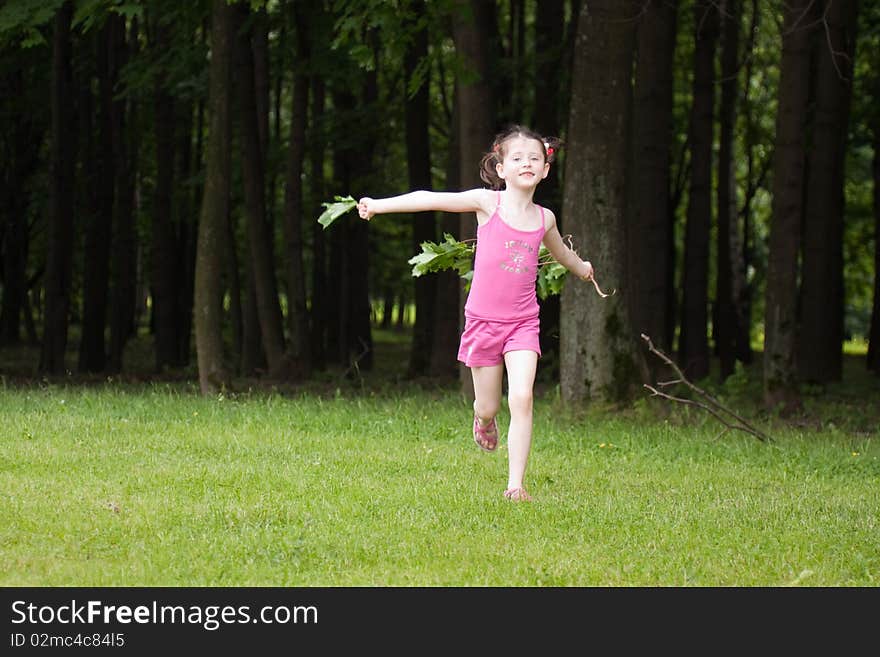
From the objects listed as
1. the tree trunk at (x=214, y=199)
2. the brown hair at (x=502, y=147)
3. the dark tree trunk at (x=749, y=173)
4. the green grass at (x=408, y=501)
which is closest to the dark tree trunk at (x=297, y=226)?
the tree trunk at (x=214, y=199)

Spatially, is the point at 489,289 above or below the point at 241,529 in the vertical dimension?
above

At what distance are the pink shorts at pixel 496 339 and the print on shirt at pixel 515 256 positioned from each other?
1.15ft

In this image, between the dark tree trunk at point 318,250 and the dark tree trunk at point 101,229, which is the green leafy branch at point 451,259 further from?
the dark tree trunk at point 101,229

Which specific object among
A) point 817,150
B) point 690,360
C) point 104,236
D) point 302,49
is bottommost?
point 690,360

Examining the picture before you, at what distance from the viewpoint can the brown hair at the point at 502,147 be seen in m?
7.79

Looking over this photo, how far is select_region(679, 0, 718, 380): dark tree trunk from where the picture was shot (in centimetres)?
2141

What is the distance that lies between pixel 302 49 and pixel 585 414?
1000cm

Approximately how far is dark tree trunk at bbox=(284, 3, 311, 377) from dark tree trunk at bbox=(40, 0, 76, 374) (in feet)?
12.9

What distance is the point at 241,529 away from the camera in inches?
276

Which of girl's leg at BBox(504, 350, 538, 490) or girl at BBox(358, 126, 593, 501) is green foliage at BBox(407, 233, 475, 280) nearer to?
girl at BBox(358, 126, 593, 501)

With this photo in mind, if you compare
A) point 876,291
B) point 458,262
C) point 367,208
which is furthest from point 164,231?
point 367,208

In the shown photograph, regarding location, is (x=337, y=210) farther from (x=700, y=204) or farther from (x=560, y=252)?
(x=700, y=204)
